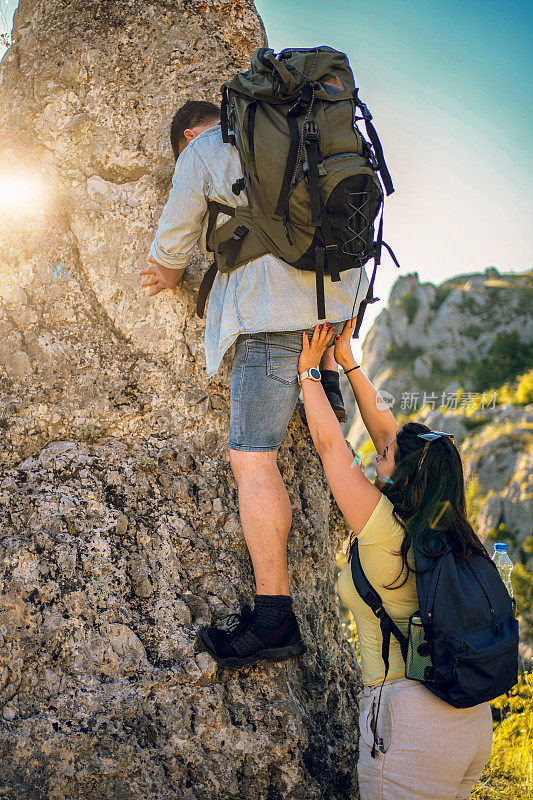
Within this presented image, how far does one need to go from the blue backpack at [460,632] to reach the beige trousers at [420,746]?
13 cm

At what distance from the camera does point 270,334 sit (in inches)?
135

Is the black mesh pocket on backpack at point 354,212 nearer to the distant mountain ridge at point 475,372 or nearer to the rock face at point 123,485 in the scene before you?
the rock face at point 123,485

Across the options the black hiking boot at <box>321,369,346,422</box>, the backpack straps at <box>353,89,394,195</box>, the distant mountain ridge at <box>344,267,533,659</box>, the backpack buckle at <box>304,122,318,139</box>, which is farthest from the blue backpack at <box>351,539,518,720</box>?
the distant mountain ridge at <box>344,267,533,659</box>

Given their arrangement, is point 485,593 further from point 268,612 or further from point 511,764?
point 511,764

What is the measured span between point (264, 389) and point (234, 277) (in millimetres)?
700

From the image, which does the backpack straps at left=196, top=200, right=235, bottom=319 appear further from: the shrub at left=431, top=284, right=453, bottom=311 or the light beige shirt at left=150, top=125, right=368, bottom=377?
the shrub at left=431, top=284, right=453, bottom=311

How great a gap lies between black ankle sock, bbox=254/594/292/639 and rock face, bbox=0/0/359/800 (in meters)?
0.32

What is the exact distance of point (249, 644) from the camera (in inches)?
124

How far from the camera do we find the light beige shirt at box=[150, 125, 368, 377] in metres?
3.34

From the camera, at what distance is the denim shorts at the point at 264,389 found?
133 inches

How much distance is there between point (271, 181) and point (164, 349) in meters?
1.54

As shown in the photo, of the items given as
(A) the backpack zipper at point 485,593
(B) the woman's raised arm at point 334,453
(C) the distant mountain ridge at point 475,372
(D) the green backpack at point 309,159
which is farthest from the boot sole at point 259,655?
(C) the distant mountain ridge at point 475,372

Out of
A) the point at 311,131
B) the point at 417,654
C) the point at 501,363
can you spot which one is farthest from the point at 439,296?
the point at 417,654

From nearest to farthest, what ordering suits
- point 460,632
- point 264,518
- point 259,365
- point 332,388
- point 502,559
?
point 460,632
point 264,518
point 259,365
point 332,388
point 502,559
